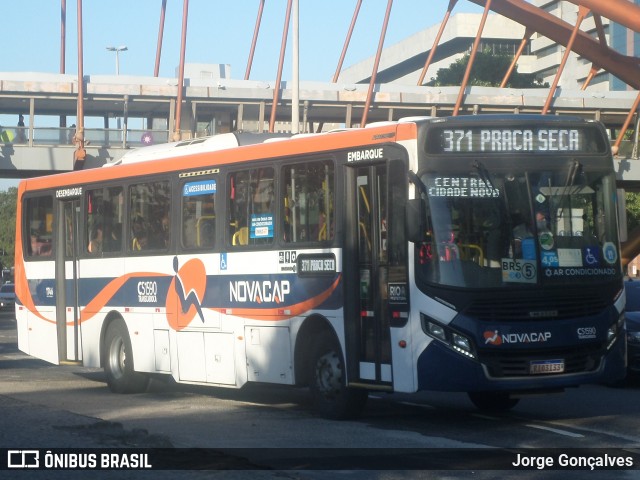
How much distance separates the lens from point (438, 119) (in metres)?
12.4

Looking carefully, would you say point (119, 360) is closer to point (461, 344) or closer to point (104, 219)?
point (104, 219)

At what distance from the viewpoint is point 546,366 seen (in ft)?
39.6

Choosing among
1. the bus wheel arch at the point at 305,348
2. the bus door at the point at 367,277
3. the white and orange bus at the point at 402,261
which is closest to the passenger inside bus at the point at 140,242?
the white and orange bus at the point at 402,261

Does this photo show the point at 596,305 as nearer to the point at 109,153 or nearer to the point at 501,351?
the point at 501,351

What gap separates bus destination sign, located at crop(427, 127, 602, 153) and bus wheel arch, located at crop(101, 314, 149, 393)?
6809 millimetres

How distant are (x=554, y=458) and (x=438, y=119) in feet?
12.9

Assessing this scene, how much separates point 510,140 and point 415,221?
149cm

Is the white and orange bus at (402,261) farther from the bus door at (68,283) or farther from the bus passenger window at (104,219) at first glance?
the bus door at (68,283)

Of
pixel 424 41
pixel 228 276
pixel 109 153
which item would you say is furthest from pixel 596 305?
pixel 424 41

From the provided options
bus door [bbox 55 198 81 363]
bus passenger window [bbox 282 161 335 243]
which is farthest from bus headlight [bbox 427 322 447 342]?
bus door [bbox 55 198 81 363]

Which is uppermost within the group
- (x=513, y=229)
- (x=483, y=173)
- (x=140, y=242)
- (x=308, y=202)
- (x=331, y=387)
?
(x=483, y=173)

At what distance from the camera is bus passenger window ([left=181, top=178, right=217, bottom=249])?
15484 millimetres

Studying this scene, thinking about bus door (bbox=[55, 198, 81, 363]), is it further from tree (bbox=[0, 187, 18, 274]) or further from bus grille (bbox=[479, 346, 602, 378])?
tree (bbox=[0, 187, 18, 274])

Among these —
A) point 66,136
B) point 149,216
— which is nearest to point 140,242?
point 149,216
